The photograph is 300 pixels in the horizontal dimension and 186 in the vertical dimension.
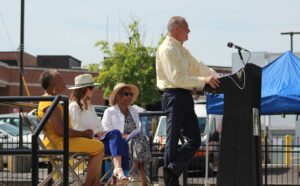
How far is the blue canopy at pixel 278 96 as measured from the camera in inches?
493

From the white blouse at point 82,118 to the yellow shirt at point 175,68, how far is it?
3.23 ft

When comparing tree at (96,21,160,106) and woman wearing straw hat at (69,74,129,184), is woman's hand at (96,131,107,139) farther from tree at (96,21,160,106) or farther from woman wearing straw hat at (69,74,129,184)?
tree at (96,21,160,106)

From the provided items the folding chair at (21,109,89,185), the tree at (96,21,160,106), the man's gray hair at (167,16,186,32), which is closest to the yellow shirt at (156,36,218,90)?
the man's gray hair at (167,16,186,32)

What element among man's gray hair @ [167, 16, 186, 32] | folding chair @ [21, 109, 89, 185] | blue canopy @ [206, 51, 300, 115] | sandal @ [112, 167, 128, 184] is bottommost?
sandal @ [112, 167, 128, 184]

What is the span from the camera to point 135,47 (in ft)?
125


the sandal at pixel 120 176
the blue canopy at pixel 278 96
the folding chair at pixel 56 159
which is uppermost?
the blue canopy at pixel 278 96

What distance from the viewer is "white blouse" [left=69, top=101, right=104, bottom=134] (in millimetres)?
7354

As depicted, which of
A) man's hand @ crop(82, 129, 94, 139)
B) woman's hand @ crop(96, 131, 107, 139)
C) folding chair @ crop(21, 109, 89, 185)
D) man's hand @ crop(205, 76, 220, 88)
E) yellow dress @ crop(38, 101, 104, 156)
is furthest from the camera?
woman's hand @ crop(96, 131, 107, 139)

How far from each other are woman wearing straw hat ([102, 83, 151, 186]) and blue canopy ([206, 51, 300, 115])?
3.99 metres

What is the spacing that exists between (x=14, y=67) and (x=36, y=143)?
1836 inches

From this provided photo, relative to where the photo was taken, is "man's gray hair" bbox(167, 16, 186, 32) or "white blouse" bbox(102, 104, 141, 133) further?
"white blouse" bbox(102, 104, 141, 133)

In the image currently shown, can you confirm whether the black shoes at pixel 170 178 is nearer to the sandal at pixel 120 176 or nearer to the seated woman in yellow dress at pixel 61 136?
the sandal at pixel 120 176

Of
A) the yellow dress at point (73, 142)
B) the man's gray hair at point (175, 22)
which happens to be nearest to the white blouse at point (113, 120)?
the yellow dress at point (73, 142)

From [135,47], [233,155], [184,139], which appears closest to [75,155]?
[184,139]
